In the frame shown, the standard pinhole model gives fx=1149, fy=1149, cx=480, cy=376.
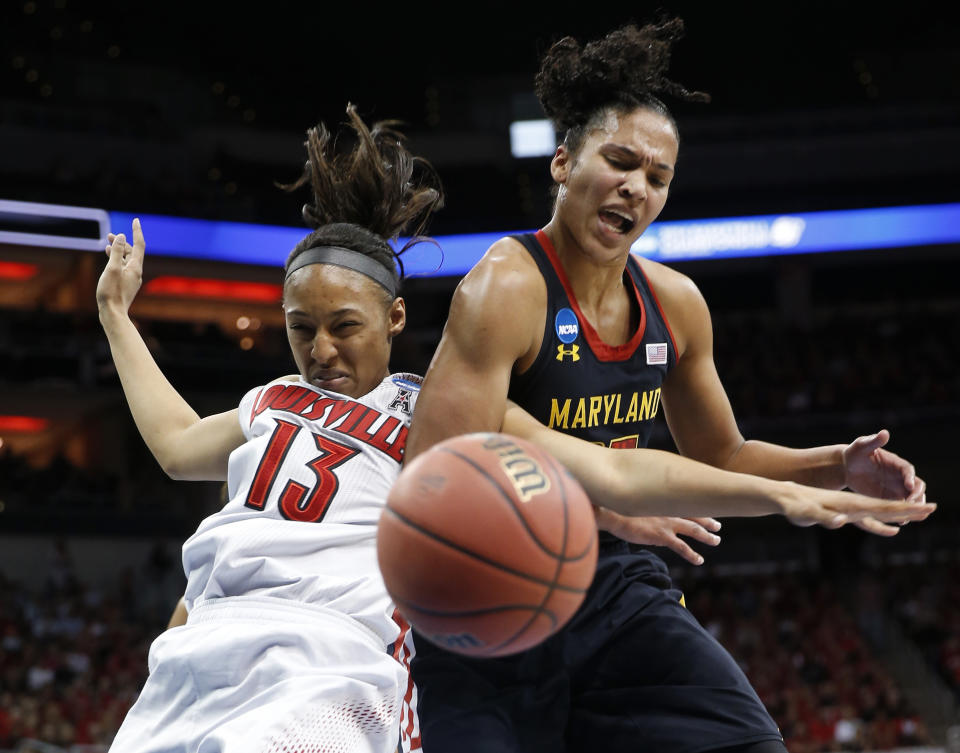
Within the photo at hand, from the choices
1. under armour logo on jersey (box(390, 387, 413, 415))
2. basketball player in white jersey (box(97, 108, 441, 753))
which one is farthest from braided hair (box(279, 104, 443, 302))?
under armour logo on jersey (box(390, 387, 413, 415))

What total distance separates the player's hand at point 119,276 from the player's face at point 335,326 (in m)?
0.65

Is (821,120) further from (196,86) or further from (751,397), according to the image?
(196,86)

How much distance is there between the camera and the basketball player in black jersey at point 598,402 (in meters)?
2.99

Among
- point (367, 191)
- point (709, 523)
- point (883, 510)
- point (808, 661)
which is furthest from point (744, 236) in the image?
point (883, 510)

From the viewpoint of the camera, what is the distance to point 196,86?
25.5m

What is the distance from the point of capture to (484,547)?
2.44 m

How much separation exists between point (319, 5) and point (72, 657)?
1564cm

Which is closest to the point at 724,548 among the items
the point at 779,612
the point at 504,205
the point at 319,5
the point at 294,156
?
the point at 779,612

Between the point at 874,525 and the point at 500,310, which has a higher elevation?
the point at 500,310

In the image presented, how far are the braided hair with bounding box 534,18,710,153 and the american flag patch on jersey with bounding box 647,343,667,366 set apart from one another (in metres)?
0.61

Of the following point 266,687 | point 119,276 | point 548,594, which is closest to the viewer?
point 548,594

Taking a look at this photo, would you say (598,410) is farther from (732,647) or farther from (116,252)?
(732,647)

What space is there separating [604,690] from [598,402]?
0.78m

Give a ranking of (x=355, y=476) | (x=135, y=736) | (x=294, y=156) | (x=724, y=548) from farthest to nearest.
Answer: (x=294, y=156) < (x=724, y=548) < (x=355, y=476) < (x=135, y=736)
